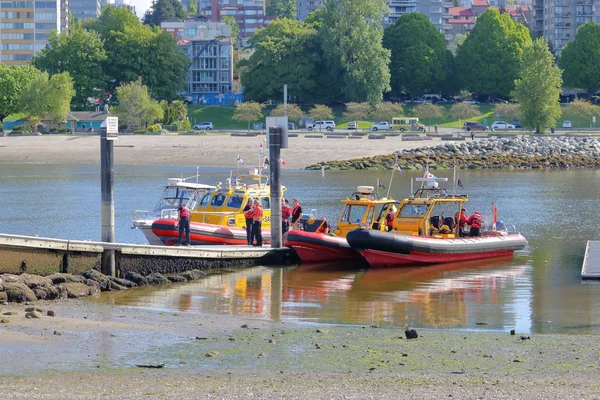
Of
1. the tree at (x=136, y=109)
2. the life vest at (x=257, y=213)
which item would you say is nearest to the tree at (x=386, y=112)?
the tree at (x=136, y=109)

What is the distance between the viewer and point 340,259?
2802 cm

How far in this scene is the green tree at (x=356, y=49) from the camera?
11194cm

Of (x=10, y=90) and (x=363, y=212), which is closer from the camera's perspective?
(x=363, y=212)

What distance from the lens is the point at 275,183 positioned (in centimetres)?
2731

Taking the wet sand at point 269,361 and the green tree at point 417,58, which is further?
the green tree at point 417,58

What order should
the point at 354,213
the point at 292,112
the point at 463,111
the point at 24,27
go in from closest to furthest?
1. the point at 354,213
2. the point at 463,111
3. the point at 292,112
4. the point at 24,27

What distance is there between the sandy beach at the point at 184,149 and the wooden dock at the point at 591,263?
41674 mm

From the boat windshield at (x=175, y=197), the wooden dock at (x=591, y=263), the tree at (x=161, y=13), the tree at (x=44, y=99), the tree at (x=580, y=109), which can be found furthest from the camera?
the tree at (x=161, y=13)

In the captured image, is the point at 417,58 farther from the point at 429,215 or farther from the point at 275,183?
the point at 275,183

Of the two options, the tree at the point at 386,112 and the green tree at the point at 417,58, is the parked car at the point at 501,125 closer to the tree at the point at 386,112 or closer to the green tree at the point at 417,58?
the tree at the point at 386,112

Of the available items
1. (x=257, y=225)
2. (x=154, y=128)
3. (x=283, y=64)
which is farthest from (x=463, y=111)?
(x=257, y=225)

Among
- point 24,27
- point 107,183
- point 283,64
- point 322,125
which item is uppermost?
point 24,27

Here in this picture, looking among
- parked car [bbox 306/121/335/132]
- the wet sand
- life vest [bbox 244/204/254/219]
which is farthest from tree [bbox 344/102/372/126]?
the wet sand

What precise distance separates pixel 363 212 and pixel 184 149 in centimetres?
5013
